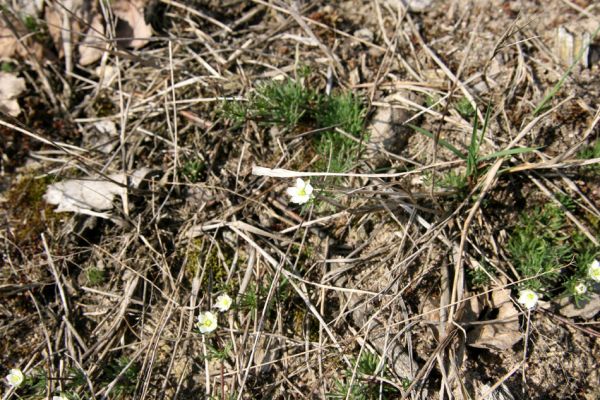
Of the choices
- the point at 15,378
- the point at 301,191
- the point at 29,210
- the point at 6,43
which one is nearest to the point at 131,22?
the point at 6,43

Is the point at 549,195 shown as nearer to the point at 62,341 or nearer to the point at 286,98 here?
the point at 286,98

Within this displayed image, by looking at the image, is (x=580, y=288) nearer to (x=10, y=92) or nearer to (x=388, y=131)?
(x=388, y=131)

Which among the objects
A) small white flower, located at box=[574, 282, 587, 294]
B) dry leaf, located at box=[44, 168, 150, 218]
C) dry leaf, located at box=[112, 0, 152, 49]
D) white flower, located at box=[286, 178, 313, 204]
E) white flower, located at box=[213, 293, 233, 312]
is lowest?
small white flower, located at box=[574, 282, 587, 294]

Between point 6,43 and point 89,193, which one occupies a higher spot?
point 6,43

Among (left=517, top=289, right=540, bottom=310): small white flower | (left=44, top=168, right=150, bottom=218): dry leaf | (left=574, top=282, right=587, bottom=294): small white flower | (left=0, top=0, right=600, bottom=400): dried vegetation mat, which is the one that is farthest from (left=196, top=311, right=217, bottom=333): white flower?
(left=574, top=282, right=587, bottom=294): small white flower

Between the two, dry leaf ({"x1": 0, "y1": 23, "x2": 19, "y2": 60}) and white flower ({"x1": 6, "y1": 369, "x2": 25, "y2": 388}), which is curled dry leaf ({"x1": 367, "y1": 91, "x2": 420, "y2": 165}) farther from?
dry leaf ({"x1": 0, "y1": 23, "x2": 19, "y2": 60})

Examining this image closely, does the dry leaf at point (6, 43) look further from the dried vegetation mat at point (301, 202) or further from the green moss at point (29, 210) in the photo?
the green moss at point (29, 210)
